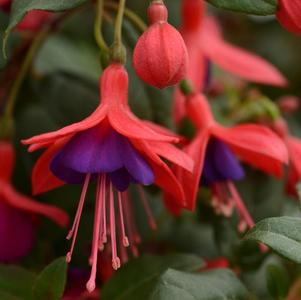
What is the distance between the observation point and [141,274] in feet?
3.11

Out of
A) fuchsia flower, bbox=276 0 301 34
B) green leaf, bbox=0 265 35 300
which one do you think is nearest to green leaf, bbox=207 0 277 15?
fuchsia flower, bbox=276 0 301 34

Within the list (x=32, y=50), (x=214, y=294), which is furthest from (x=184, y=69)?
(x=32, y=50)

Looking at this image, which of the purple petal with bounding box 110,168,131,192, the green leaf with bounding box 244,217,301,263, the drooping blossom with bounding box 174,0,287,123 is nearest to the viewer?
the green leaf with bounding box 244,217,301,263

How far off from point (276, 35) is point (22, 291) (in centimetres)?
126

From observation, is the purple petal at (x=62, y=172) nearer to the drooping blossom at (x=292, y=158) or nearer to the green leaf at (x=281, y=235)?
the green leaf at (x=281, y=235)

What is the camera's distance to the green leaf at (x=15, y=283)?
88cm

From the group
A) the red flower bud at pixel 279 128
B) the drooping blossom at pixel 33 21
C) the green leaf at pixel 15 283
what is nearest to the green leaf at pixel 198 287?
the green leaf at pixel 15 283

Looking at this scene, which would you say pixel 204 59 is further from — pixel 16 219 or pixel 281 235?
pixel 281 235

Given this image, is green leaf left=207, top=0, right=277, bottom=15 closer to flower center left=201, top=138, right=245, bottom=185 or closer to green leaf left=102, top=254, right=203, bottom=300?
flower center left=201, top=138, right=245, bottom=185

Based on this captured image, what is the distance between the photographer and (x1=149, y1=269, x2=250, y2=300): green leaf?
806 millimetres

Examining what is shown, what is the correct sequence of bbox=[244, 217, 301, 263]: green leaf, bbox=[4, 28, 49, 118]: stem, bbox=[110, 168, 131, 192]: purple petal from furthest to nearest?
bbox=[4, 28, 49, 118]: stem, bbox=[110, 168, 131, 192]: purple petal, bbox=[244, 217, 301, 263]: green leaf

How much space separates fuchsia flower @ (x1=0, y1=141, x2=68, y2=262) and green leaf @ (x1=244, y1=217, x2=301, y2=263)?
1.09 ft

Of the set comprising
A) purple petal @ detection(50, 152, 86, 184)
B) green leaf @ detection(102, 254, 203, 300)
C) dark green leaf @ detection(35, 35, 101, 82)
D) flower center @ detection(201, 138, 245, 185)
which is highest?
purple petal @ detection(50, 152, 86, 184)

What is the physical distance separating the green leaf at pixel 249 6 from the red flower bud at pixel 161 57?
0.07m
